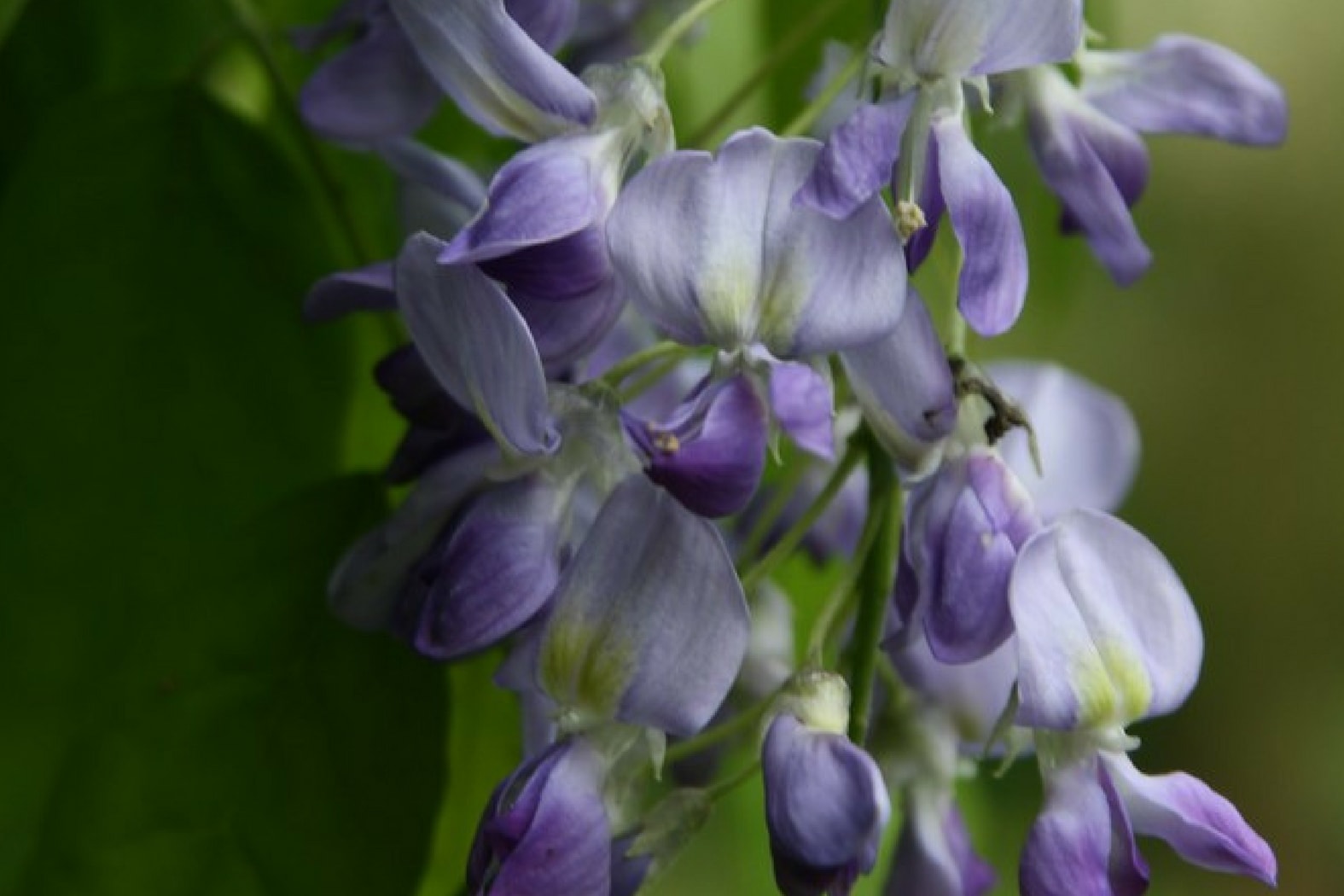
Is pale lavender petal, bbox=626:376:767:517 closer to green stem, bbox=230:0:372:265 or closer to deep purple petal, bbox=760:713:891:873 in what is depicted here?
deep purple petal, bbox=760:713:891:873

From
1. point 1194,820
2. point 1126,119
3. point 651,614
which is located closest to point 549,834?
point 651,614

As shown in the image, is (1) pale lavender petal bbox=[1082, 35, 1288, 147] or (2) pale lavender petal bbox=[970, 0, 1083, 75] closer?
(2) pale lavender petal bbox=[970, 0, 1083, 75]

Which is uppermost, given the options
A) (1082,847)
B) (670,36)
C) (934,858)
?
(670,36)

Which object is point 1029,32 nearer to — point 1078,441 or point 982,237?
point 982,237

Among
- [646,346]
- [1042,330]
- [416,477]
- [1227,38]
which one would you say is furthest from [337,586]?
[1227,38]

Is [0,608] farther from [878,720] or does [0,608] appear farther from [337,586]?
[878,720]

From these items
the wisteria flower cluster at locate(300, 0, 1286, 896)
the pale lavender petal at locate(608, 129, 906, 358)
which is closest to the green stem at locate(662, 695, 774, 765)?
the wisteria flower cluster at locate(300, 0, 1286, 896)

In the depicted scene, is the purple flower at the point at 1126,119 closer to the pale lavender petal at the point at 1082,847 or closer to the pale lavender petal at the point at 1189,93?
the pale lavender petal at the point at 1189,93
